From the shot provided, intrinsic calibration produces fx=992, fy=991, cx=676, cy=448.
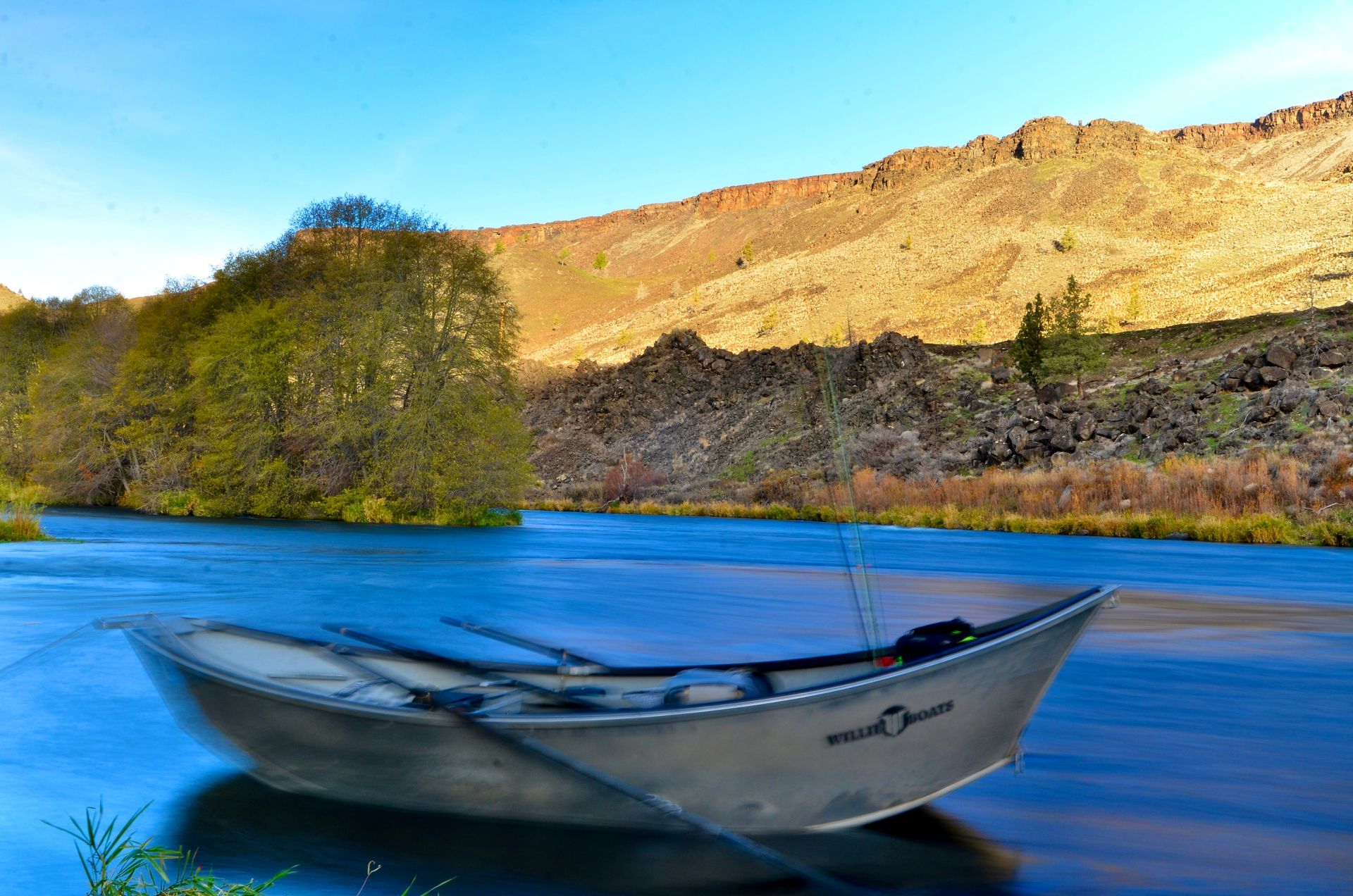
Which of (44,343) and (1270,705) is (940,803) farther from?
(44,343)

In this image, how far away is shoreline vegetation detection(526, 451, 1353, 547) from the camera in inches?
1123

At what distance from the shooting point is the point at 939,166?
159 m

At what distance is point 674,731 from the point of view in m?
4.90

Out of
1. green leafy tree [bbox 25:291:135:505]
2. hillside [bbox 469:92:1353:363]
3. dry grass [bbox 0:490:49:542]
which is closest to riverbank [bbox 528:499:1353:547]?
hillside [bbox 469:92:1353:363]

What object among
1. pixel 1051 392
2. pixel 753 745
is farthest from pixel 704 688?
pixel 1051 392

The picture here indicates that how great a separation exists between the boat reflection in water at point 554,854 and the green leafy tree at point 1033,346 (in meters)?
47.0

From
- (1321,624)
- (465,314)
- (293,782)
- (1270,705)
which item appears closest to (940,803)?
(293,782)

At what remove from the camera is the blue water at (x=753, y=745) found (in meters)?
5.75

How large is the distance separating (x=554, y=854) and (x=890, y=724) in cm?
216

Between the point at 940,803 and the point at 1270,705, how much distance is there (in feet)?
19.7

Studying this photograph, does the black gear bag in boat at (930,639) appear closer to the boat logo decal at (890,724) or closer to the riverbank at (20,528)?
the boat logo decal at (890,724)

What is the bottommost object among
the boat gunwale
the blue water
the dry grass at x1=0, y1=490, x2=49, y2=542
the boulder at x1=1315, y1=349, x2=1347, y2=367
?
the blue water

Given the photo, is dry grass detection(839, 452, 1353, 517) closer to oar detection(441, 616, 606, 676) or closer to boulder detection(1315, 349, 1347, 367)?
boulder detection(1315, 349, 1347, 367)

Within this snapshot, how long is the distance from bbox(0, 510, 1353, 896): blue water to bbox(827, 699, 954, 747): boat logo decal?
876 millimetres
